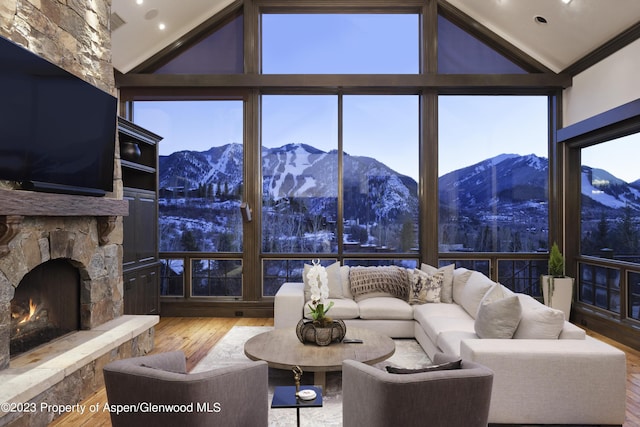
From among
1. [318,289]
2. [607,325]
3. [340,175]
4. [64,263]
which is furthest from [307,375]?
[607,325]

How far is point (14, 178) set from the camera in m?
2.76

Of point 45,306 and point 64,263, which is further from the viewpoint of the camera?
point 64,263

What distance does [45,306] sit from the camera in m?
3.35

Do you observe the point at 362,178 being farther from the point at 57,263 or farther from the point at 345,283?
the point at 57,263

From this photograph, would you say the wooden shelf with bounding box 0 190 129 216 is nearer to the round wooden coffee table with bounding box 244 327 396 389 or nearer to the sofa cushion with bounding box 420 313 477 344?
the round wooden coffee table with bounding box 244 327 396 389

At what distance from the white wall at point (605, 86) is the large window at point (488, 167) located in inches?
18.5

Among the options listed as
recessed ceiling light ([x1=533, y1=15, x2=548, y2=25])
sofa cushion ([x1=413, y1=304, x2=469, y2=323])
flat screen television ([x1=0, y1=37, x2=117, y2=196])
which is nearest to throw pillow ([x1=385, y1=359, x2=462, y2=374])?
sofa cushion ([x1=413, y1=304, x2=469, y2=323])

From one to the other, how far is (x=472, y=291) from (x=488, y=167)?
2505 mm

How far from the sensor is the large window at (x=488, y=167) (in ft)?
20.0

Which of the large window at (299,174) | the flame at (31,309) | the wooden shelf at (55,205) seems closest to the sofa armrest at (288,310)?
the large window at (299,174)

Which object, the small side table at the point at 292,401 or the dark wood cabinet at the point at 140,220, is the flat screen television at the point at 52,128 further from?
the small side table at the point at 292,401

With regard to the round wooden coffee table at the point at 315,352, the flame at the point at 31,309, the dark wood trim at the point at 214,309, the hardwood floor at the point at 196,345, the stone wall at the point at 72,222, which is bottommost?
the hardwood floor at the point at 196,345

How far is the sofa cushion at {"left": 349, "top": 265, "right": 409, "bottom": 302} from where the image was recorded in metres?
5.06

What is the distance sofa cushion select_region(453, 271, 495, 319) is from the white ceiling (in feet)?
9.89
